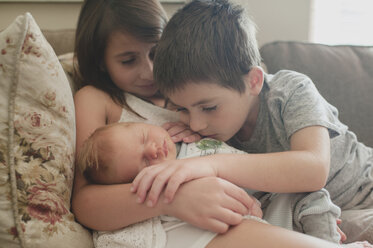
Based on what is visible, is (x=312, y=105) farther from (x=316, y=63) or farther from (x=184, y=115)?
(x=316, y=63)

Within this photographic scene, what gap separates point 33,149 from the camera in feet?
2.38

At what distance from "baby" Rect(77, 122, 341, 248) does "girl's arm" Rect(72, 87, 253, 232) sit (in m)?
0.03

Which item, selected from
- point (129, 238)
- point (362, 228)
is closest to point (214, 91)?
point (129, 238)

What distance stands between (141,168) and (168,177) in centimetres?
16

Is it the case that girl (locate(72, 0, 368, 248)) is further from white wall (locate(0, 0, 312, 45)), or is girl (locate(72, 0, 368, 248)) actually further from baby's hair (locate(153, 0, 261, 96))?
white wall (locate(0, 0, 312, 45))

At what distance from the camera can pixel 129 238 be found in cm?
74

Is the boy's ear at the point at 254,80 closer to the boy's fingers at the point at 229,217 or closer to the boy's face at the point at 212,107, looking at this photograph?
the boy's face at the point at 212,107

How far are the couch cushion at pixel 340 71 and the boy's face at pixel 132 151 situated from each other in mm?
969

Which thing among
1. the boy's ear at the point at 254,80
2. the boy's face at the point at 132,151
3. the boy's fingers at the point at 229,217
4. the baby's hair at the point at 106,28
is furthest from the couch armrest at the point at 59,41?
the boy's fingers at the point at 229,217

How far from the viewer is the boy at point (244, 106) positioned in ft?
2.57

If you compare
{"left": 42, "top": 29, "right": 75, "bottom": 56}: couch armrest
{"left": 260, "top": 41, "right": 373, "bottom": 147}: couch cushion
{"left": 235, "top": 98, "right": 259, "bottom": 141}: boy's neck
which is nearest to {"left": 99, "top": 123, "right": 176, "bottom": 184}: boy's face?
{"left": 235, "top": 98, "right": 259, "bottom": 141}: boy's neck

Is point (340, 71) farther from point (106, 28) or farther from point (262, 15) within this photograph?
point (106, 28)

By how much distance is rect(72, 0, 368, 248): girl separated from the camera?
0.70 m

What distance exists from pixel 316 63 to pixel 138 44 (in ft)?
3.09
